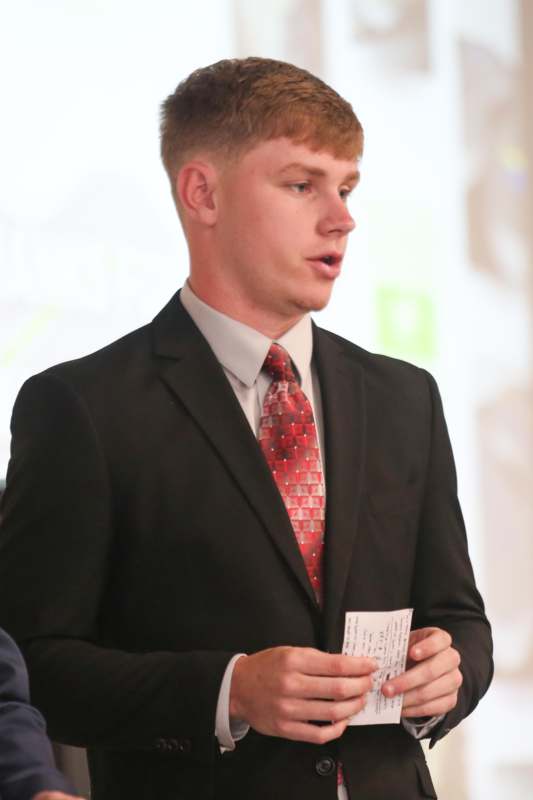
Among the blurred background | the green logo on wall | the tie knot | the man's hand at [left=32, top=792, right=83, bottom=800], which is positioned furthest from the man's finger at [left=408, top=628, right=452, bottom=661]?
the green logo on wall

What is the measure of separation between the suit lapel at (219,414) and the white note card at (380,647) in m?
0.14

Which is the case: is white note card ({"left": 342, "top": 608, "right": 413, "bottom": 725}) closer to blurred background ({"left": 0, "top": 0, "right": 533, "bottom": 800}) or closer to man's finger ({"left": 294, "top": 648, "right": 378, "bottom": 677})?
man's finger ({"left": 294, "top": 648, "right": 378, "bottom": 677})

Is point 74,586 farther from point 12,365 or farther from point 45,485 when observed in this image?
point 12,365

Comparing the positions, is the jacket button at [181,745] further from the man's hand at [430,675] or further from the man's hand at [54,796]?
the man's hand at [54,796]

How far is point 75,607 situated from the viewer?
202 centimetres

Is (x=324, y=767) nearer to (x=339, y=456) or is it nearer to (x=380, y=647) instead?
(x=380, y=647)

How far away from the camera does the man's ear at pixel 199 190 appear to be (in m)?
2.18

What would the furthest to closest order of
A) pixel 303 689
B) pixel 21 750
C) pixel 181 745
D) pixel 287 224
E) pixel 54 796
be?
pixel 287 224 → pixel 181 745 → pixel 303 689 → pixel 21 750 → pixel 54 796

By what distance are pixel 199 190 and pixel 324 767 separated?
94cm

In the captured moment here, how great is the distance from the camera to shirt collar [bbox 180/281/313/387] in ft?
7.09

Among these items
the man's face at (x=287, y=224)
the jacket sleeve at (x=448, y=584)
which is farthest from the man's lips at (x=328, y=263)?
the jacket sleeve at (x=448, y=584)

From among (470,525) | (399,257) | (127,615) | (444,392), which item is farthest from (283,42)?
(127,615)

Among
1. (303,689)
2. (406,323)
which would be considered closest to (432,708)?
(303,689)

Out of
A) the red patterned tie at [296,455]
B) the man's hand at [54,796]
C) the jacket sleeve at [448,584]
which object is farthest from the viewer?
→ the jacket sleeve at [448,584]
